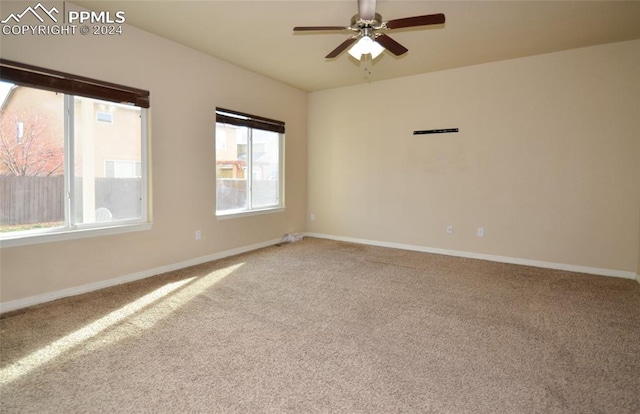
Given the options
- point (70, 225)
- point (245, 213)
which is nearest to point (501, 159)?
point (245, 213)

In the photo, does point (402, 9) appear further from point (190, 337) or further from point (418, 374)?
point (190, 337)

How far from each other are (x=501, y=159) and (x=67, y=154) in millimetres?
5080

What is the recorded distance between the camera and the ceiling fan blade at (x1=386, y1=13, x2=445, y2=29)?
239 centimetres

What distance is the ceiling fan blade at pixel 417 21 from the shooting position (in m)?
2.39

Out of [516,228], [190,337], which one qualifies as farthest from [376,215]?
[190,337]

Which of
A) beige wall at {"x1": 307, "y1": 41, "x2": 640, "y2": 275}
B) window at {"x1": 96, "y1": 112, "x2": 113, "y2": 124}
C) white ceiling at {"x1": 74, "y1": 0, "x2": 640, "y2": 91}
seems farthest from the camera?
beige wall at {"x1": 307, "y1": 41, "x2": 640, "y2": 275}

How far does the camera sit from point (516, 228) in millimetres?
4418

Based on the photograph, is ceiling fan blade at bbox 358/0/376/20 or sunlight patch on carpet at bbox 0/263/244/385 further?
ceiling fan blade at bbox 358/0/376/20

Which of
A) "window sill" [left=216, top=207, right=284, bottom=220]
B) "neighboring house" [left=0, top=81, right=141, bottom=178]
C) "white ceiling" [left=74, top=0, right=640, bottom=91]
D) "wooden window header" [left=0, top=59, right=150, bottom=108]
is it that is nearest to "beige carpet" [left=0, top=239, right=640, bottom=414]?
"window sill" [left=216, top=207, right=284, bottom=220]

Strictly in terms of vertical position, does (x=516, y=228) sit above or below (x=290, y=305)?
above

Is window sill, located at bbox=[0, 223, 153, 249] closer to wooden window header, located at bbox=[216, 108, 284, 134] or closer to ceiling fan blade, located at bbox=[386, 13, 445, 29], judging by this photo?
wooden window header, located at bbox=[216, 108, 284, 134]

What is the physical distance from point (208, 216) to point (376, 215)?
2704 mm

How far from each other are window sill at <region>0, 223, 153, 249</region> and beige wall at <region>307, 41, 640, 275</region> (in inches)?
132

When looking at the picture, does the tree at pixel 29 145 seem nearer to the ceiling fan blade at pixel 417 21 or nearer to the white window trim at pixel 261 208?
the white window trim at pixel 261 208
